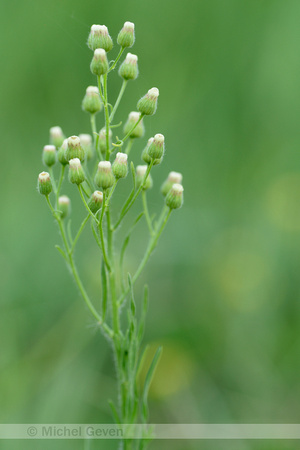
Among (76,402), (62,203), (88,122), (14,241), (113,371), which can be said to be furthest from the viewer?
(88,122)

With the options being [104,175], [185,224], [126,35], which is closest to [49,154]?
[104,175]

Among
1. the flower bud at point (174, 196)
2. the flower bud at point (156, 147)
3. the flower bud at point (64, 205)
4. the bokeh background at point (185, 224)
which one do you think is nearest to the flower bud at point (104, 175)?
the flower bud at point (156, 147)

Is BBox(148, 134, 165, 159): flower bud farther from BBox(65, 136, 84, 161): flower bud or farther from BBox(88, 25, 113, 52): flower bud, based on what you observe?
BBox(88, 25, 113, 52): flower bud

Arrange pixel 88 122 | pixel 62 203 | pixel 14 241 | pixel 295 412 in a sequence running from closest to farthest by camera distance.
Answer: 1. pixel 62 203
2. pixel 295 412
3. pixel 14 241
4. pixel 88 122

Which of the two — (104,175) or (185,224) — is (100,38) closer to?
(104,175)

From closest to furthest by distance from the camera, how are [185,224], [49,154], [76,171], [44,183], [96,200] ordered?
[76,171]
[96,200]
[44,183]
[49,154]
[185,224]

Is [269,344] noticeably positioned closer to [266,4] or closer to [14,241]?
[14,241]

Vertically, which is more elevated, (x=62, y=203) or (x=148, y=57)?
(x=148, y=57)

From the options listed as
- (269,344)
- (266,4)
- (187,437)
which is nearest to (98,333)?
(187,437)
